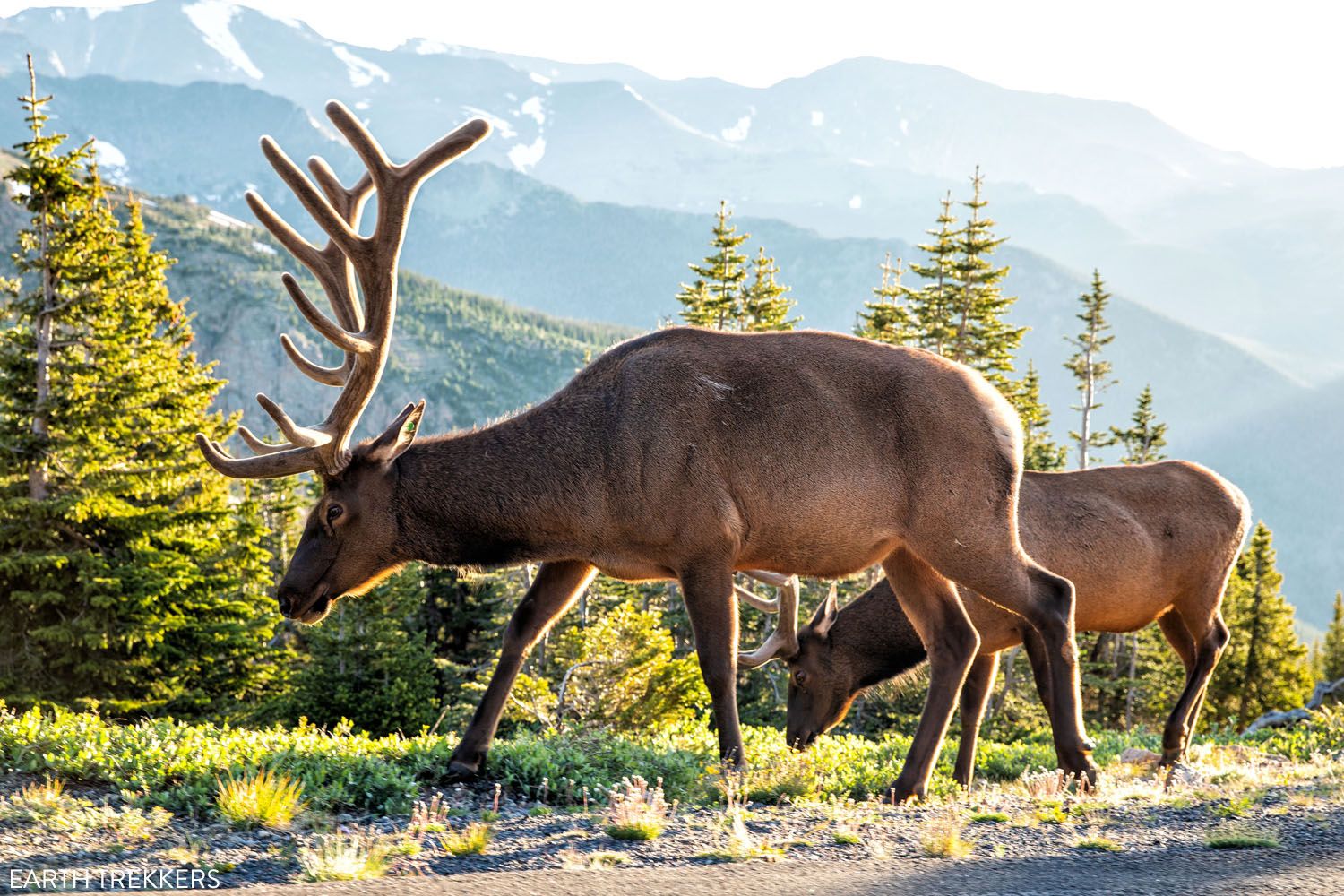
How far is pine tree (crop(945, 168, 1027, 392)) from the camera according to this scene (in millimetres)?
45781

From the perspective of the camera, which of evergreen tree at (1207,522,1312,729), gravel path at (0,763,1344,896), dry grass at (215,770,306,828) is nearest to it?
gravel path at (0,763,1344,896)

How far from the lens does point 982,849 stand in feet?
17.7

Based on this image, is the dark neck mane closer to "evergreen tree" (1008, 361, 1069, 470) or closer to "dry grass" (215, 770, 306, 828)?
"dry grass" (215, 770, 306, 828)

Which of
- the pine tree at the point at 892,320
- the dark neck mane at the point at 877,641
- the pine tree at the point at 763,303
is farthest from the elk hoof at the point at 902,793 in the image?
the pine tree at the point at 763,303

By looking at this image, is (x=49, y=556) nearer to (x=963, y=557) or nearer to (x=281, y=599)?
(x=281, y=599)

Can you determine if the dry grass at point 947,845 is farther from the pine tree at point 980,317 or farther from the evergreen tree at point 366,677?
the pine tree at point 980,317

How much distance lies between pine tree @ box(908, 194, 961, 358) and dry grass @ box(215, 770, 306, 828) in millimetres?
41760

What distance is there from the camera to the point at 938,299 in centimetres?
4616

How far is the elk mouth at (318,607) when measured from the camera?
7633 millimetres

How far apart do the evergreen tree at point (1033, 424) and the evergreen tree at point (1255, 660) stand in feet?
36.8

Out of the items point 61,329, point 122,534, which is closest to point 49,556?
point 122,534

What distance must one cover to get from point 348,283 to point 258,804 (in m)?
3.44

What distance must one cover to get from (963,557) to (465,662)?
37.5 meters

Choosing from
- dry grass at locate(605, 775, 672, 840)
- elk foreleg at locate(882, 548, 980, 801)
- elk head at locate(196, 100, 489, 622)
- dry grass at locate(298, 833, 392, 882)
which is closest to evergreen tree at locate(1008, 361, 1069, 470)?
elk foreleg at locate(882, 548, 980, 801)
